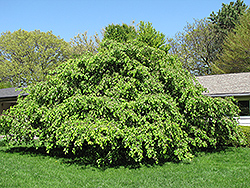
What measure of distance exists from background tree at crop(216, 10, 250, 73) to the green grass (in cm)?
1634

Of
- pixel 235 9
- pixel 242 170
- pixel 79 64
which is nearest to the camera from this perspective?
pixel 242 170

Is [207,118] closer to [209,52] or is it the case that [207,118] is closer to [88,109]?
[88,109]

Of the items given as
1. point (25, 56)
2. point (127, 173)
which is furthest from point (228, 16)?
point (25, 56)

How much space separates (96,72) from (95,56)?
18.7 inches

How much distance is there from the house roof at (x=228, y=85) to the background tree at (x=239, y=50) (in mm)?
6942

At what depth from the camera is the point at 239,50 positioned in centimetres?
2066

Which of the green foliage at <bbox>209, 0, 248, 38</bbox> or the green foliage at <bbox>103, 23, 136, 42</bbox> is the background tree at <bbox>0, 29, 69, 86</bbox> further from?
the green foliage at <bbox>209, 0, 248, 38</bbox>

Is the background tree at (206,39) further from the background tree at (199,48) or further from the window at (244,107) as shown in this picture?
the window at (244,107)

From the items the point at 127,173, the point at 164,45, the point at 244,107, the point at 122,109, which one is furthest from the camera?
the point at 164,45

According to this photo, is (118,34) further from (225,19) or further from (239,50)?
(225,19)

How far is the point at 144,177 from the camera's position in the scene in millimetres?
4969

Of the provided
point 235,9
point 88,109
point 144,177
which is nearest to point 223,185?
point 144,177

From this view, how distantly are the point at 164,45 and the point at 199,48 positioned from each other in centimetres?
1083

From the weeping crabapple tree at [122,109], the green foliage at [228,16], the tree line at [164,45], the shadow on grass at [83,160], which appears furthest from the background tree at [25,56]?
the weeping crabapple tree at [122,109]
